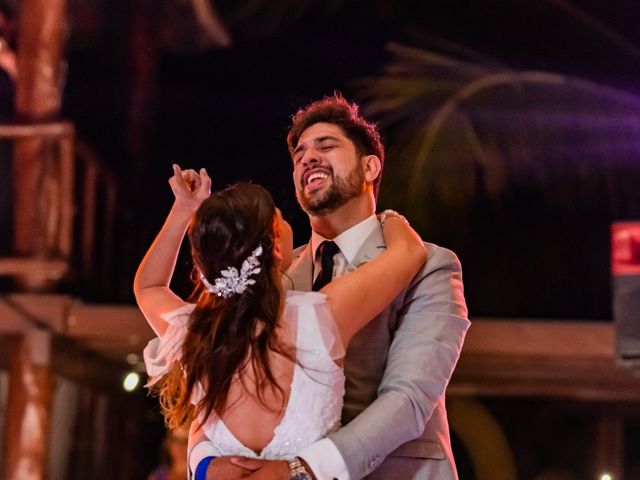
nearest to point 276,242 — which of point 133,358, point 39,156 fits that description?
point 39,156

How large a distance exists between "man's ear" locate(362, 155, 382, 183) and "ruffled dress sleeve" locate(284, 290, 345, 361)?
22.6 inches

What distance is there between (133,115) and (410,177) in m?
2.19

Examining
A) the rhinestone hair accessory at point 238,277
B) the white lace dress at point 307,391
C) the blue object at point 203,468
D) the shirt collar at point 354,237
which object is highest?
the shirt collar at point 354,237

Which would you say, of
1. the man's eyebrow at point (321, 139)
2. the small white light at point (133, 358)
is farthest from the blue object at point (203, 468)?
the small white light at point (133, 358)

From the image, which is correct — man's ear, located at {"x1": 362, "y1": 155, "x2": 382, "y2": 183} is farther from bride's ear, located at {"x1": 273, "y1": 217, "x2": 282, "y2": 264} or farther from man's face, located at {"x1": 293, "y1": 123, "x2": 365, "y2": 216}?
bride's ear, located at {"x1": 273, "y1": 217, "x2": 282, "y2": 264}

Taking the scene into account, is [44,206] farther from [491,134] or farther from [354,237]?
[354,237]

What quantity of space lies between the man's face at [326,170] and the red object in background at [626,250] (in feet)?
6.67

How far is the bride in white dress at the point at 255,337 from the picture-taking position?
94.2 inches

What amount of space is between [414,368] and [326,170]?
60 cm

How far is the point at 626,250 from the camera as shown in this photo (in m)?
4.64

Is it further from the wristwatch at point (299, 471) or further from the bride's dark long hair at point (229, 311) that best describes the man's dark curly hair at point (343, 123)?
the wristwatch at point (299, 471)

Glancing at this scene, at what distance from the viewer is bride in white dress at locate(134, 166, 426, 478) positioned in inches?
94.2

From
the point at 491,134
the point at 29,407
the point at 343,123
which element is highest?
→ the point at 491,134

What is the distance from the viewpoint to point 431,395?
2496mm
